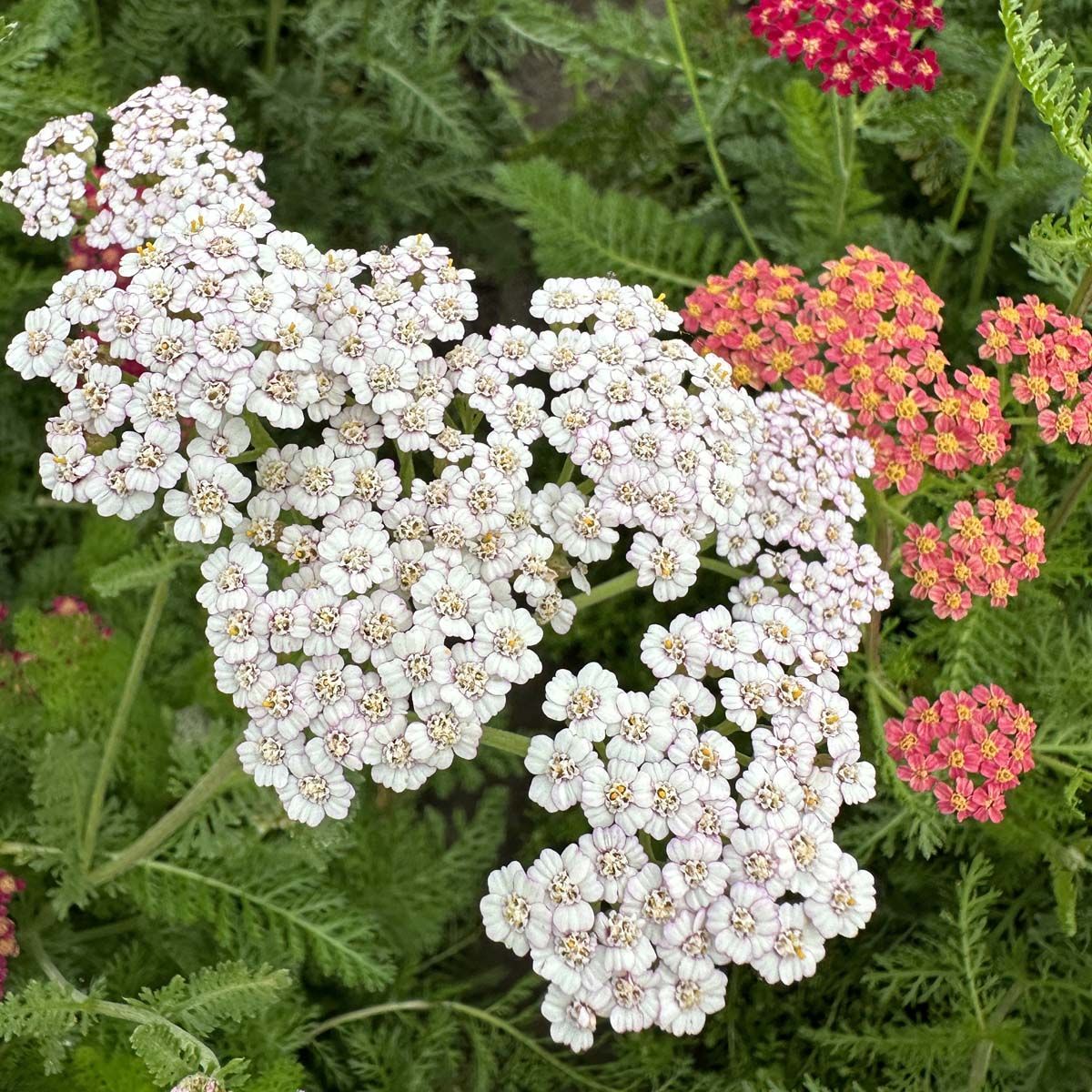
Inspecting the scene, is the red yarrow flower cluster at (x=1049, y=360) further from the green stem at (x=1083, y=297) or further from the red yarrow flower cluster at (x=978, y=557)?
the red yarrow flower cluster at (x=978, y=557)

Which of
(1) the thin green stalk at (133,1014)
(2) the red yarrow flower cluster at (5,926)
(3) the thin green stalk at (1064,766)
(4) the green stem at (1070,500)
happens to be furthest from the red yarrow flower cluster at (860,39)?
(2) the red yarrow flower cluster at (5,926)

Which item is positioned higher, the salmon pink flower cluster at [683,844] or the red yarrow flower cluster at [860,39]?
the red yarrow flower cluster at [860,39]

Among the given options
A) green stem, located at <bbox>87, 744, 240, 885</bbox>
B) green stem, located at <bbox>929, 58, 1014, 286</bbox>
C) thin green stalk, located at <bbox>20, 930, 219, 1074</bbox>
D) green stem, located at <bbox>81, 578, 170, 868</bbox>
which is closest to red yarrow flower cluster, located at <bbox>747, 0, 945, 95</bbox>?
green stem, located at <bbox>929, 58, 1014, 286</bbox>

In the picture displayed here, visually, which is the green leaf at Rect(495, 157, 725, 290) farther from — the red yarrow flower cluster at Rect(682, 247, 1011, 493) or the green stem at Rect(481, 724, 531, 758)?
the green stem at Rect(481, 724, 531, 758)

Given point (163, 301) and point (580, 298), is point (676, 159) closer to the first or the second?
point (580, 298)

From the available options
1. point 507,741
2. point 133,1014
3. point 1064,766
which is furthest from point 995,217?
point 133,1014

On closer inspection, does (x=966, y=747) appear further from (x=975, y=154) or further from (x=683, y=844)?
(x=975, y=154)

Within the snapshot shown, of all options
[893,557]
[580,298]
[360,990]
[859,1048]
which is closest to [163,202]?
[580,298]
